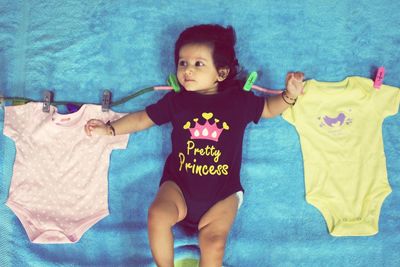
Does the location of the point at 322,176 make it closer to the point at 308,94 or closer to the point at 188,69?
the point at 308,94

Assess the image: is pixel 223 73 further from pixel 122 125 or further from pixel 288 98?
pixel 122 125

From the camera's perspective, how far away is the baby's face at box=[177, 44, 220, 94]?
1117mm

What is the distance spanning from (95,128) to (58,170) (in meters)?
0.18

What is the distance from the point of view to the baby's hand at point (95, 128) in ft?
3.99

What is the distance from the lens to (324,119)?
1.29 m

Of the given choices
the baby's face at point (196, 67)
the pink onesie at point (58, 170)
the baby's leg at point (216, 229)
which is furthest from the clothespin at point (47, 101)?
the baby's leg at point (216, 229)

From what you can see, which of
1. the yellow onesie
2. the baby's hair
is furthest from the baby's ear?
the yellow onesie

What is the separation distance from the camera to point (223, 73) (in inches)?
46.1

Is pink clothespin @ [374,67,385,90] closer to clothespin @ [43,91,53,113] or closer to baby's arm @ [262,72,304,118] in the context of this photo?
baby's arm @ [262,72,304,118]

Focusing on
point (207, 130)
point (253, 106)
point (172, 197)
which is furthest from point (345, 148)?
point (172, 197)

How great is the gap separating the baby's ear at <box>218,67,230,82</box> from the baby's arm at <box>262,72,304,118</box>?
0.14 m

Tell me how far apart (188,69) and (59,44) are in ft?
1.62

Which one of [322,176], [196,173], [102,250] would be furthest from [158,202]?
[322,176]

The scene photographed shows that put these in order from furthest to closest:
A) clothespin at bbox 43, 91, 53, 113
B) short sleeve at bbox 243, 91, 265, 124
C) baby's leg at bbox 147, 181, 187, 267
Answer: clothespin at bbox 43, 91, 53, 113 < short sleeve at bbox 243, 91, 265, 124 < baby's leg at bbox 147, 181, 187, 267
